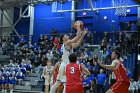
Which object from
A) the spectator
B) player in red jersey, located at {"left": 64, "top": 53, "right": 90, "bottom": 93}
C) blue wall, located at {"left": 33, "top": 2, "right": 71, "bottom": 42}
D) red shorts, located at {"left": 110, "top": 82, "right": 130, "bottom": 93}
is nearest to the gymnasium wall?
blue wall, located at {"left": 33, "top": 2, "right": 71, "bottom": 42}

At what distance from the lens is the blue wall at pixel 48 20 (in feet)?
99.2

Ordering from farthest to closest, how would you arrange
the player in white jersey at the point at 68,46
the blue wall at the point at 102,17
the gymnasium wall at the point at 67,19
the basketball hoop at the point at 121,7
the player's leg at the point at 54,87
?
the gymnasium wall at the point at 67,19 → the blue wall at the point at 102,17 → the basketball hoop at the point at 121,7 → the player's leg at the point at 54,87 → the player in white jersey at the point at 68,46

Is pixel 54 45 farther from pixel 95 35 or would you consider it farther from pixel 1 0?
pixel 1 0

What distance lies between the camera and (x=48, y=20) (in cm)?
3120

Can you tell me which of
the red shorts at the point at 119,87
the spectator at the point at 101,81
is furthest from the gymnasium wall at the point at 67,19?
the red shorts at the point at 119,87

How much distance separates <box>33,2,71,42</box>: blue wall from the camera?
30.2 metres

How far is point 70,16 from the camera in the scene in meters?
30.0

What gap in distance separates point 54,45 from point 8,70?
437 centimetres

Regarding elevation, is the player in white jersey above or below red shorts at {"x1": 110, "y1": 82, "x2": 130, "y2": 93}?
above

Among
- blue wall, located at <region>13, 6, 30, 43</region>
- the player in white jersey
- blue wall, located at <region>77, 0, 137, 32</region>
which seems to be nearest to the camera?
the player in white jersey

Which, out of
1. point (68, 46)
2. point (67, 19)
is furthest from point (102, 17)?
point (68, 46)

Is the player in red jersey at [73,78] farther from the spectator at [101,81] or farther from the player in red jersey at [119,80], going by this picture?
the spectator at [101,81]

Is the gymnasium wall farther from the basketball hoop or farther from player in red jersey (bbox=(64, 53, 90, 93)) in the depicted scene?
player in red jersey (bbox=(64, 53, 90, 93))

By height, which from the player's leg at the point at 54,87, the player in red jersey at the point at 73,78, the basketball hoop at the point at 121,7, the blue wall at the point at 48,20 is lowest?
the player's leg at the point at 54,87
